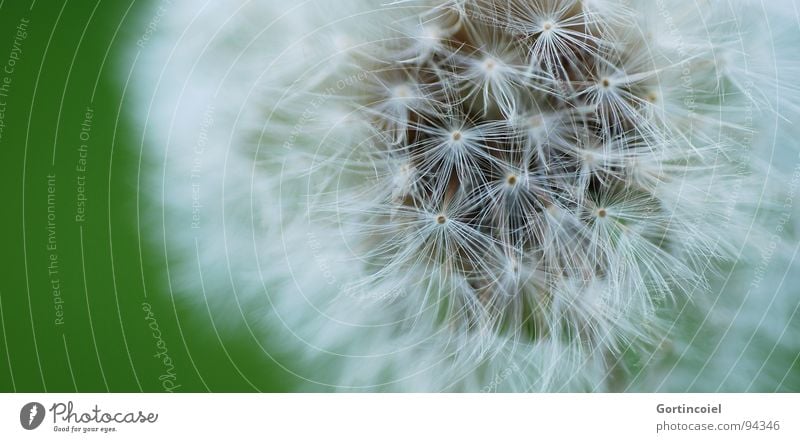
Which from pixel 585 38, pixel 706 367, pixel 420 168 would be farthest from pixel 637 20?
A: pixel 706 367
